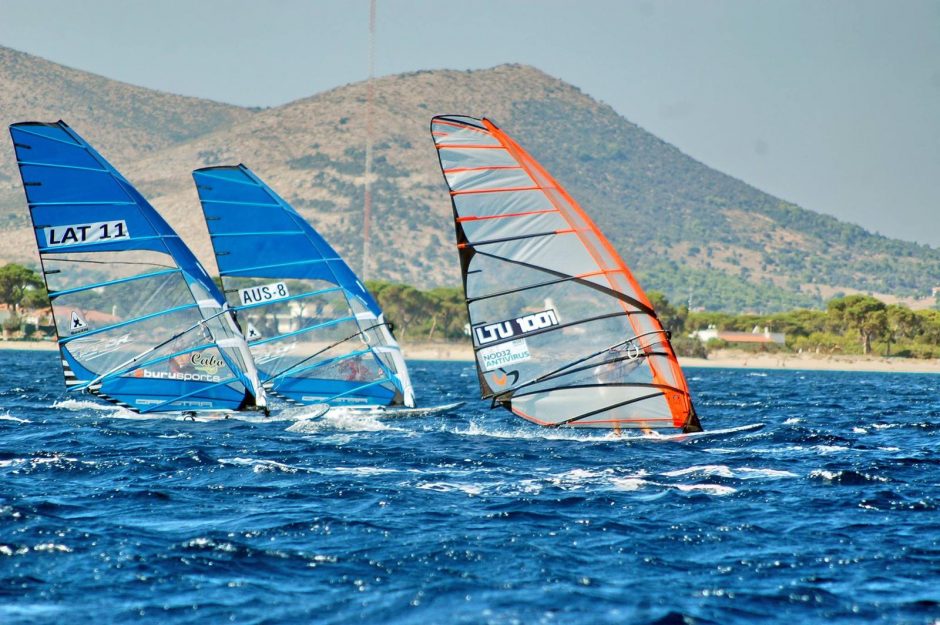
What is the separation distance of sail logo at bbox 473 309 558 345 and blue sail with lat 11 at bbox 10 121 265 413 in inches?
266

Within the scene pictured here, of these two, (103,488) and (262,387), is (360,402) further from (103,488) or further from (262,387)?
(103,488)

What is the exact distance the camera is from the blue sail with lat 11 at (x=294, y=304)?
29844 mm

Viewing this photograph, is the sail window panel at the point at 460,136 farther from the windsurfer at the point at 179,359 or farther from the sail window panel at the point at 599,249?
the windsurfer at the point at 179,359

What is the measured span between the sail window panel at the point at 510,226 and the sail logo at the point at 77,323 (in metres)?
9.72

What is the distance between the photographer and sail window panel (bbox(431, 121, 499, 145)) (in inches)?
961

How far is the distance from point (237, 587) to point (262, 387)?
17.4 m

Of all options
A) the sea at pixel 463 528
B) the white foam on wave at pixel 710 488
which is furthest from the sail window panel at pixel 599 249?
the white foam on wave at pixel 710 488

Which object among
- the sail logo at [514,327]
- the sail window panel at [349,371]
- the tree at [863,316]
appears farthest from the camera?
the tree at [863,316]

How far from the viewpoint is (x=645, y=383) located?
82.8 ft

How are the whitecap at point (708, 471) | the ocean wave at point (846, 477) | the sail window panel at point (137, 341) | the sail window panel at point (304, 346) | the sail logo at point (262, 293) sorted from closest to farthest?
the ocean wave at point (846, 477) < the whitecap at point (708, 471) < the sail window panel at point (137, 341) < the sail logo at point (262, 293) < the sail window panel at point (304, 346)

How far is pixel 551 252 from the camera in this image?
974 inches

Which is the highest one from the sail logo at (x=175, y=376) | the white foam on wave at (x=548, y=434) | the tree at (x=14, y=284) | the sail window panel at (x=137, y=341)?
the tree at (x=14, y=284)

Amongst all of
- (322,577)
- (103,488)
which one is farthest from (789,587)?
(103,488)

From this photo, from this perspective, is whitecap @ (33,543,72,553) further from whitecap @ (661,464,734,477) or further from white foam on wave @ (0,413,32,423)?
white foam on wave @ (0,413,32,423)
